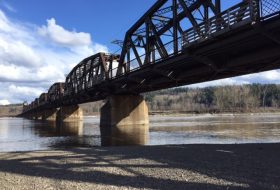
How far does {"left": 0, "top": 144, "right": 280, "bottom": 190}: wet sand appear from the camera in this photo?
11.4m

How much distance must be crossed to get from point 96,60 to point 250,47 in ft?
182

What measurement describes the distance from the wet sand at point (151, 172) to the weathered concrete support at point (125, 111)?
149ft

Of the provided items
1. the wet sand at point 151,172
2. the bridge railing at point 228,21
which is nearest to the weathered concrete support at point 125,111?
the bridge railing at point 228,21

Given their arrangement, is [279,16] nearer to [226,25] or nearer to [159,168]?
[226,25]

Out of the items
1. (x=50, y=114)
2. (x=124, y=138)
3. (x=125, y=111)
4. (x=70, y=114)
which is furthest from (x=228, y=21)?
(x=50, y=114)

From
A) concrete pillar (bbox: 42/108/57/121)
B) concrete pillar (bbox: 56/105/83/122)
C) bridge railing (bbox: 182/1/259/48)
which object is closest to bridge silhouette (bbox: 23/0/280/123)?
bridge railing (bbox: 182/1/259/48)

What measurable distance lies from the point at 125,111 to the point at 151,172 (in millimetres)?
51817

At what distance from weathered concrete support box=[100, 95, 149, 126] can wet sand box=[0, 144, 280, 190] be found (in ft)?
149

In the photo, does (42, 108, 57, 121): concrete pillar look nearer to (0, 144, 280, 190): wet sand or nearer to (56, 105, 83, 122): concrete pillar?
(56, 105, 83, 122): concrete pillar

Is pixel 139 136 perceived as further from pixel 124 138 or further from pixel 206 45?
pixel 206 45

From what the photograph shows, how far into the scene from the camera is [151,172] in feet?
43.9

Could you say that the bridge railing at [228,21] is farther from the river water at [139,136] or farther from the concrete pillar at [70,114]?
the concrete pillar at [70,114]

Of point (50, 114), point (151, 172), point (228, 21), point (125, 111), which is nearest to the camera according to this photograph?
point (151, 172)

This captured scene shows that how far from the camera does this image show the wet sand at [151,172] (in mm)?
11367
